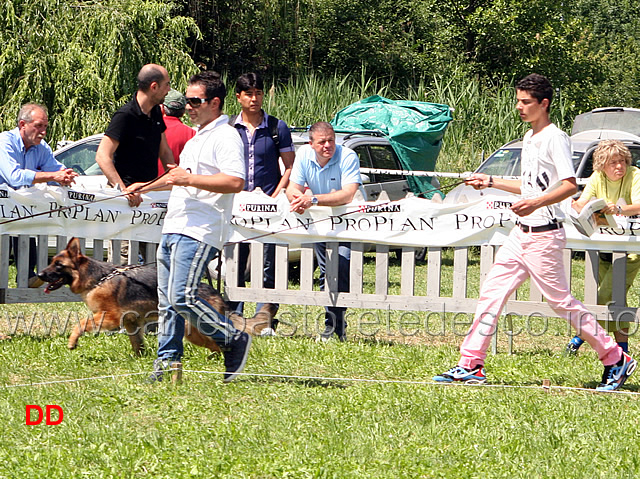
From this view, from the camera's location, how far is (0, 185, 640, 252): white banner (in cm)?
714

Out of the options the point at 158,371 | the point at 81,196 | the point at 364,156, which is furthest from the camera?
the point at 364,156

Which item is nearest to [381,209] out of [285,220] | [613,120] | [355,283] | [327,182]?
[327,182]

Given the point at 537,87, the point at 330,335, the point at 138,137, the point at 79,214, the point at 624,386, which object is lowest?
the point at 330,335

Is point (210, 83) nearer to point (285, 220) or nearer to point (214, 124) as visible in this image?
point (214, 124)

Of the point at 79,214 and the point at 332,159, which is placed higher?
the point at 332,159

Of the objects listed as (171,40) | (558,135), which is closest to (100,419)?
(558,135)

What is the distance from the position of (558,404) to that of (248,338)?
200 centimetres

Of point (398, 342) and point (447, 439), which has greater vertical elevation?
point (447, 439)

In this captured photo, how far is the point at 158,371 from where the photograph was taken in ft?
18.6

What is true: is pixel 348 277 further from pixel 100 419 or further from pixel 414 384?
pixel 100 419

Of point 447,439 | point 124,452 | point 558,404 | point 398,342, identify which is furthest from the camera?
point 398,342

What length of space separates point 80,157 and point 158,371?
21.6 feet

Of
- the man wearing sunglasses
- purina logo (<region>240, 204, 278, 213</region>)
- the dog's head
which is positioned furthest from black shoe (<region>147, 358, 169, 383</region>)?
purina logo (<region>240, 204, 278, 213</region>)

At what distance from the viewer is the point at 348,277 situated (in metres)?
7.62
